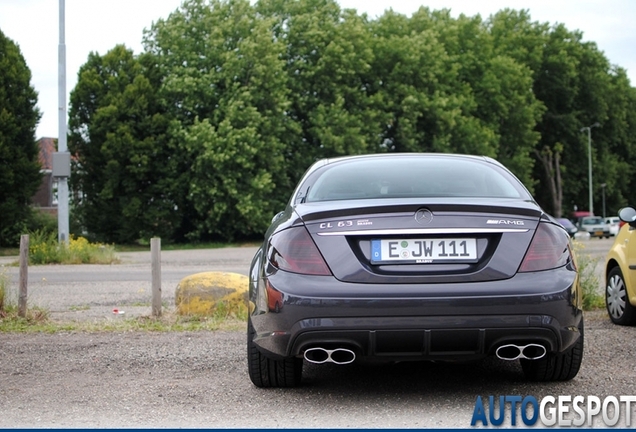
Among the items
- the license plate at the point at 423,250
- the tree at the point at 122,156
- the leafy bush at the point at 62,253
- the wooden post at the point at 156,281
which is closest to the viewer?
the license plate at the point at 423,250

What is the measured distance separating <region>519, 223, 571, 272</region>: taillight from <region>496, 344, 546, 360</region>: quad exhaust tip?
429 mm

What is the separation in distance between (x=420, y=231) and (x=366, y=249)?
0.32 meters

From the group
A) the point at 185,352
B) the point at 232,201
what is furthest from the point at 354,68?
the point at 185,352

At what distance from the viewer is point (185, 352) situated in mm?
7438

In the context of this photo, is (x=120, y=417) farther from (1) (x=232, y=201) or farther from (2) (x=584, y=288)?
(1) (x=232, y=201)

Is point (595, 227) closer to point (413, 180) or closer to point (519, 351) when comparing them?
point (413, 180)

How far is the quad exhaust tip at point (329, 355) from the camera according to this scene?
5.20 metres

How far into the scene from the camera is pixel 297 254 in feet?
17.2

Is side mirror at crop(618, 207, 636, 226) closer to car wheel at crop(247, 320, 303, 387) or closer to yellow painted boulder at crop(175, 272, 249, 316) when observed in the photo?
yellow painted boulder at crop(175, 272, 249, 316)

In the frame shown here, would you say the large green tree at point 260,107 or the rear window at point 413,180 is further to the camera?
the large green tree at point 260,107

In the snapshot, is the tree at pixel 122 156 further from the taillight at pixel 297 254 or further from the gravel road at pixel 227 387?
the taillight at pixel 297 254

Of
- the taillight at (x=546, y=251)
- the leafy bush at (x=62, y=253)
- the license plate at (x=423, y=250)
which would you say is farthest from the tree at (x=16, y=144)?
the taillight at (x=546, y=251)

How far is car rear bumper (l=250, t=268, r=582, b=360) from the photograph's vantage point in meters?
5.03

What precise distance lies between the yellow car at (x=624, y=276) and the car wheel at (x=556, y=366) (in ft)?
10.3
